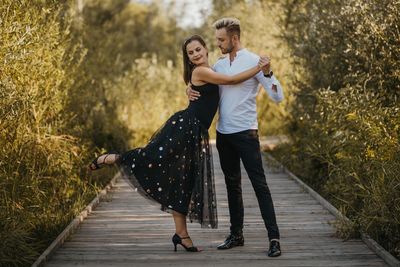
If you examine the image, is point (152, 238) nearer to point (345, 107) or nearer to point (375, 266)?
point (375, 266)

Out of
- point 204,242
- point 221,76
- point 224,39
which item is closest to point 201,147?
point 221,76

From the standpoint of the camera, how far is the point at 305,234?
609cm

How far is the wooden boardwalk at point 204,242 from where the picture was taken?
5.12m

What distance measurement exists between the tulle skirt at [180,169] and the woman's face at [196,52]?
373 mm

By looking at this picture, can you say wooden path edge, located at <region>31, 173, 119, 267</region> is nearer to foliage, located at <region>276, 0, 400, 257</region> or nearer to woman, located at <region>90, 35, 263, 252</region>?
woman, located at <region>90, 35, 263, 252</region>

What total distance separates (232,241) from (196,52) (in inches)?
57.1

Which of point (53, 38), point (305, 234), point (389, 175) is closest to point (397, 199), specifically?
point (389, 175)

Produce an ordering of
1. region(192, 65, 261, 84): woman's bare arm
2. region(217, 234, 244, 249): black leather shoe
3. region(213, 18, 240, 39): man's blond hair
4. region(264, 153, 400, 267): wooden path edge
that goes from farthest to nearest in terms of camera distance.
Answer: region(217, 234, 244, 249): black leather shoe
region(213, 18, 240, 39): man's blond hair
region(192, 65, 261, 84): woman's bare arm
region(264, 153, 400, 267): wooden path edge

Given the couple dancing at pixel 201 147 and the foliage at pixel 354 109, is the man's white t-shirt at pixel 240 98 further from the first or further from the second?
the foliage at pixel 354 109

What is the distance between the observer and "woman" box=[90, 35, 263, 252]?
5293 mm

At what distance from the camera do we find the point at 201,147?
5.31 metres

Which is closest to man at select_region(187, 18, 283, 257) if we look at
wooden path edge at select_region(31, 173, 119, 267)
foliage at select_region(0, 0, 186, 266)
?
wooden path edge at select_region(31, 173, 119, 267)

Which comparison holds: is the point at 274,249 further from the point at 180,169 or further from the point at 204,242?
the point at 180,169

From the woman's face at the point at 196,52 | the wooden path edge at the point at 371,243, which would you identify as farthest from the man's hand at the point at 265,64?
the wooden path edge at the point at 371,243
